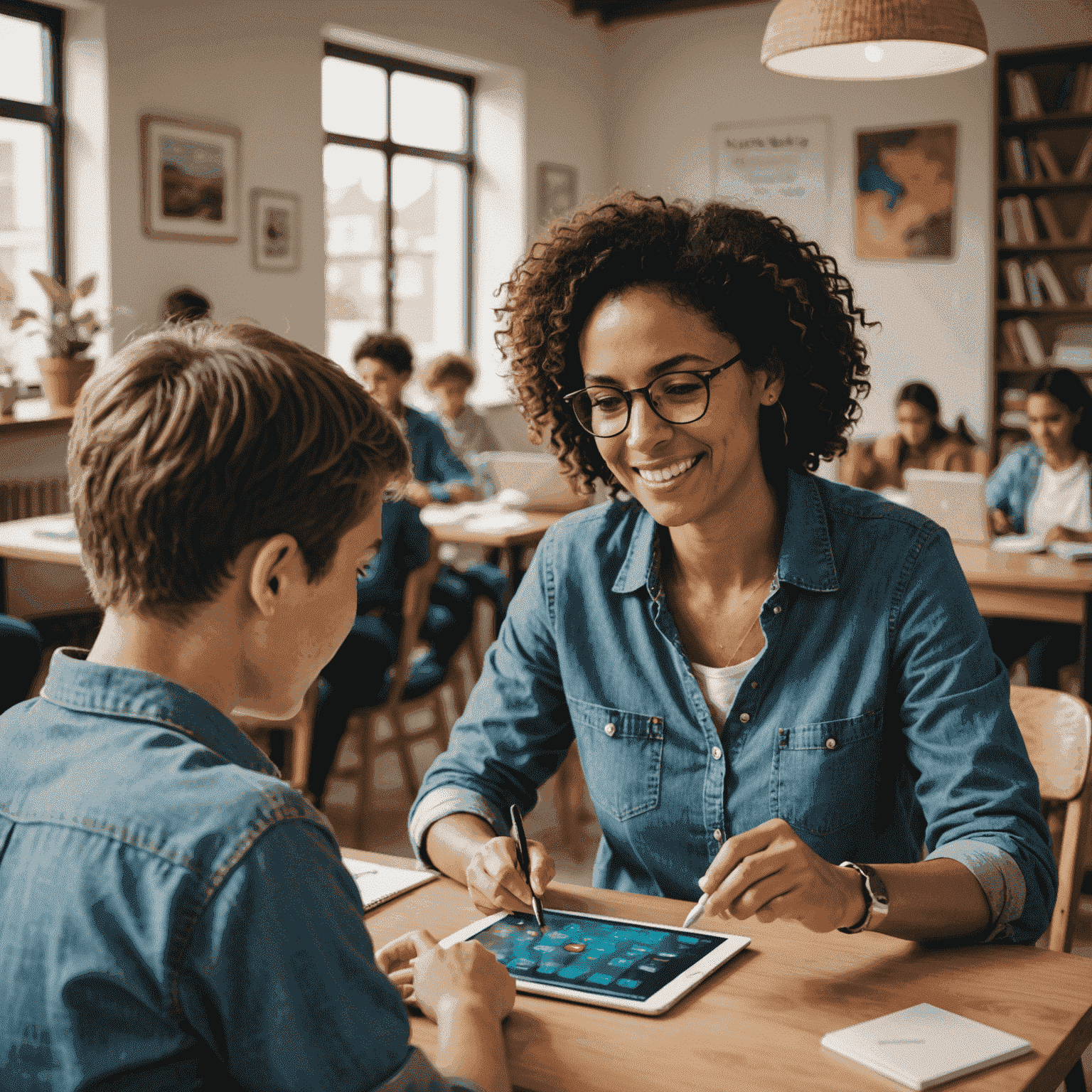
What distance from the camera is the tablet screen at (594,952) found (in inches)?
41.6

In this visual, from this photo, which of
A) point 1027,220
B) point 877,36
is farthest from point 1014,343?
point 877,36

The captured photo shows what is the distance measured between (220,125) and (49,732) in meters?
5.29

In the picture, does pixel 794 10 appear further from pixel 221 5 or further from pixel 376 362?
pixel 221 5

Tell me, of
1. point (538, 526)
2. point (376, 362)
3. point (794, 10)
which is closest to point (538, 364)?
point (794, 10)

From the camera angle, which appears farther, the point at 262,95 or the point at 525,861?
the point at 262,95

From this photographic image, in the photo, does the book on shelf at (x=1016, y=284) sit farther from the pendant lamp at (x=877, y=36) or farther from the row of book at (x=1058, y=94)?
the pendant lamp at (x=877, y=36)

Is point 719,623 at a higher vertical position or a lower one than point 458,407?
lower

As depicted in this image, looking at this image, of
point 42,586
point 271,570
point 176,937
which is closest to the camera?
point 176,937

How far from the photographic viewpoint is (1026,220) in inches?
263

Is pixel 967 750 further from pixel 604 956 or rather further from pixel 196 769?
pixel 196 769

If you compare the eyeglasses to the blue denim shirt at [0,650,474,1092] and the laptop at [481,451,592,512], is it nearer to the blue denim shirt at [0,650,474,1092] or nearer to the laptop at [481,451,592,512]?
the blue denim shirt at [0,650,474,1092]

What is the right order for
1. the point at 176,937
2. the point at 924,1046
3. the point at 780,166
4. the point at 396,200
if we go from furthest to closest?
1. the point at 780,166
2. the point at 396,200
3. the point at 924,1046
4. the point at 176,937

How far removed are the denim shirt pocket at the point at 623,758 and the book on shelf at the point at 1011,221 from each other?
6095mm

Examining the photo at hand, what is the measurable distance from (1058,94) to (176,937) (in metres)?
7.11
